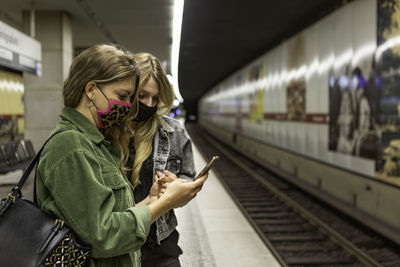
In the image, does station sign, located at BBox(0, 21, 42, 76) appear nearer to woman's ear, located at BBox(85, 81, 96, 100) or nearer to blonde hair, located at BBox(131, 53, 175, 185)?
blonde hair, located at BBox(131, 53, 175, 185)

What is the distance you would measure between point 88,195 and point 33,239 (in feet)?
0.66

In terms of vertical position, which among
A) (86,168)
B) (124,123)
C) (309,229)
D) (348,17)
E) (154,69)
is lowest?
(309,229)

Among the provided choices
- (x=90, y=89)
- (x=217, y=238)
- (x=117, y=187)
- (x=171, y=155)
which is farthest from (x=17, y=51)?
(x=117, y=187)

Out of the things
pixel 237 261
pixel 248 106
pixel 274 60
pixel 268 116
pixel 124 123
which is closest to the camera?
pixel 124 123

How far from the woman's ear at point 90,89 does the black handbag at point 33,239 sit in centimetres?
39

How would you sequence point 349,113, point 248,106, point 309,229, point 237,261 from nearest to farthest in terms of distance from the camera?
1. point 237,261
2. point 309,229
3. point 349,113
4. point 248,106

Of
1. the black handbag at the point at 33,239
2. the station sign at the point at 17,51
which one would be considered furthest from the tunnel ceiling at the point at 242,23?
the black handbag at the point at 33,239

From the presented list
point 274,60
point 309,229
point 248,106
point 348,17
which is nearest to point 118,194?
point 309,229

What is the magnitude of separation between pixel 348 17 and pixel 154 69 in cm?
807

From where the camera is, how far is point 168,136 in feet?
6.62

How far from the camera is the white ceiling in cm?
916

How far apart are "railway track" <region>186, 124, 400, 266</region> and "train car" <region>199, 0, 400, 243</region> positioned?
0.29m

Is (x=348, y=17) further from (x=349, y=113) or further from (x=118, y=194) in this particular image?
(x=118, y=194)

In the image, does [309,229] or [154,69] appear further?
[309,229]
